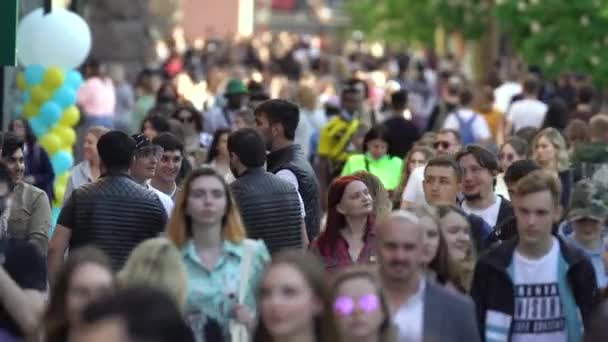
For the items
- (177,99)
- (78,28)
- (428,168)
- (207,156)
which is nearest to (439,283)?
(428,168)

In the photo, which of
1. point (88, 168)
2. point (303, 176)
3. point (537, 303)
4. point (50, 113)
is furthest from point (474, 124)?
point (537, 303)

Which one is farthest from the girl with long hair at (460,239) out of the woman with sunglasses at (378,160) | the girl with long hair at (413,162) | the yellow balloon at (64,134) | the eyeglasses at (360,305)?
the yellow balloon at (64,134)

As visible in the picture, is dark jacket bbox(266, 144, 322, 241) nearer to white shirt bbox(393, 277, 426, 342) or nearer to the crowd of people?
the crowd of people

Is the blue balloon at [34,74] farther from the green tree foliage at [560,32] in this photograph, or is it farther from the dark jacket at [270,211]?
the green tree foliage at [560,32]

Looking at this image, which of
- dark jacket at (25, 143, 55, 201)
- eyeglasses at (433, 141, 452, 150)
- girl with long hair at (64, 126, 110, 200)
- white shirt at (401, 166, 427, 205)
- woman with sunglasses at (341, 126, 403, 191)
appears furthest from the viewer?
eyeglasses at (433, 141, 452, 150)

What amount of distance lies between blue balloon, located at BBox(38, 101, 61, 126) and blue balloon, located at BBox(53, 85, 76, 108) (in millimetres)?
49

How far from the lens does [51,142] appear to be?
2012 centimetres

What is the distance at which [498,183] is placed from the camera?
1585 cm

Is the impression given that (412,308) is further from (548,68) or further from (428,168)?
(548,68)

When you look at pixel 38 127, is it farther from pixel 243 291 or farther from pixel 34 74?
pixel 243 291

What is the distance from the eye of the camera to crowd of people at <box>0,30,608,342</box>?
8.86m

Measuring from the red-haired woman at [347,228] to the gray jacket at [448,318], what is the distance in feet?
9.51

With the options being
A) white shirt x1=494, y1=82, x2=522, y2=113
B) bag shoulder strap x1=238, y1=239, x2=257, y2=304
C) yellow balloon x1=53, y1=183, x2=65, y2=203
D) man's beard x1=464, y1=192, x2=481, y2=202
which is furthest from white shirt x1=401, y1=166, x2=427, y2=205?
white shirt x1=494, y1=82, x2=522, y2=113

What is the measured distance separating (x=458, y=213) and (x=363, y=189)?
153 cm
